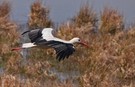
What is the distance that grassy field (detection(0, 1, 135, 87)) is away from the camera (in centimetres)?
924

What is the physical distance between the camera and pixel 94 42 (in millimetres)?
13758

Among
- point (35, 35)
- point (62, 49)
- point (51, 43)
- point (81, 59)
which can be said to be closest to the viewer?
point (62, 49)

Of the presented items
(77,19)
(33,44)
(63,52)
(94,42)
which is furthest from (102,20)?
(63,52)

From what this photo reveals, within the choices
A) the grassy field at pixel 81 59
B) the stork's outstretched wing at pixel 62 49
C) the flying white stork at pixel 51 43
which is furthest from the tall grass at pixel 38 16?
the stork's outstretched wing at pixel 62 49

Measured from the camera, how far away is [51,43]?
10844mm

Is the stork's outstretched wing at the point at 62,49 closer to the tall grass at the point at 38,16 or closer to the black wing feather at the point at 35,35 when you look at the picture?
the black wing feather at the point at 35,35

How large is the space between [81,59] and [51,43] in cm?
156

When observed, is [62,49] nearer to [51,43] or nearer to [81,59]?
[51,43]

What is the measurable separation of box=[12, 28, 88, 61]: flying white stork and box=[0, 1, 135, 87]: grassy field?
1.31 feet

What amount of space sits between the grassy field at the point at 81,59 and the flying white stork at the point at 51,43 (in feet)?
1.31

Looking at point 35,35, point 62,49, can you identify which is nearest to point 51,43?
point 62,49

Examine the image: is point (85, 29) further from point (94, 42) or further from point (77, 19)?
point (94, 42)

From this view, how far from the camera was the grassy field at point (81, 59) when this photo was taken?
9242 millimetres

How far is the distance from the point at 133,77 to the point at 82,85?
211 cm
